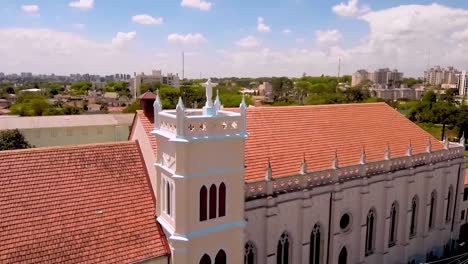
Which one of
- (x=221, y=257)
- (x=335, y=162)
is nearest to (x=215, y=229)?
(x=221, y=257)

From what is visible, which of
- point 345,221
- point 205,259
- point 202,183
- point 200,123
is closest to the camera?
point 200,123

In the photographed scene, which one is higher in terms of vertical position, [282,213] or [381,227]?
[282,213]

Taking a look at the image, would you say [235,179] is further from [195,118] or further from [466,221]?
[466,221]

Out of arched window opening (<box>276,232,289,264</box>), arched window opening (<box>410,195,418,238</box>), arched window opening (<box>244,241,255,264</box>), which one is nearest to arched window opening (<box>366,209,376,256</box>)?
arched window opening (<box>410,195,418,238</box>)

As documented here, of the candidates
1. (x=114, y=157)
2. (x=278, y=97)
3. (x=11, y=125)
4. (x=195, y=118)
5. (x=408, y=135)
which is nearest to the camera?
(x=195, y=118)

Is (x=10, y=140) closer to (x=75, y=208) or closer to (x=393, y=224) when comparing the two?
(x=75, y=208)

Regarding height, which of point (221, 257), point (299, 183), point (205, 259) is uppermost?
point (299, 183)

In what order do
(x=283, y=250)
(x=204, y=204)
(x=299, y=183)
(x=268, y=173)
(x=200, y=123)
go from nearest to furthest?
(x=200, y=123)
(x=204, y=204)
(x=268, y=173)
(x=299, y=183)
(x=283, y=250)

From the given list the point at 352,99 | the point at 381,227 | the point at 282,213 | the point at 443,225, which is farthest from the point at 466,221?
the point at 352,99
